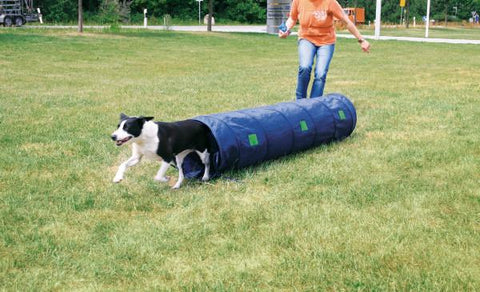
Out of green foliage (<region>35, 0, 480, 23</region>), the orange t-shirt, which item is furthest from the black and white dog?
green foliage (<region>35, 0, 480, 23</region>)

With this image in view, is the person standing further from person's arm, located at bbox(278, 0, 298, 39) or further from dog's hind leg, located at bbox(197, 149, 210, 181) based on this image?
dog's hind leg, located at bbox(197, 149, 210, 181)

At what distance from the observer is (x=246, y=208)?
193 inches

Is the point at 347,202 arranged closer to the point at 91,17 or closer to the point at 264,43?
the point at 264,43

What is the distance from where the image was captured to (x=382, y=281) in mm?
3477

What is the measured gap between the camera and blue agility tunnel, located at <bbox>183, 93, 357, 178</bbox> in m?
5.91

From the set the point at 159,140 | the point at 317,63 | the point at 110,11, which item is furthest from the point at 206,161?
the point at 110,11

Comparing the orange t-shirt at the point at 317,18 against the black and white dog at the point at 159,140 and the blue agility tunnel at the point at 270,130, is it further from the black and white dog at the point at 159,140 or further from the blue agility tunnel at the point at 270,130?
the black and white dog at the point at 159,140

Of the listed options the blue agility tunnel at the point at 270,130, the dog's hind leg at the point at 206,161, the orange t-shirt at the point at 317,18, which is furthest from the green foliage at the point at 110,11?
the dog's hind leg at the point at 206,161

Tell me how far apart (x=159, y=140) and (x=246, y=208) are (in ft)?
3.42

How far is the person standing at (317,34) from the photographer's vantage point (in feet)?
27.5

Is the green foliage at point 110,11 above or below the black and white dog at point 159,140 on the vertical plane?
above

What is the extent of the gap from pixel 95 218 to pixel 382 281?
2348 millimetres

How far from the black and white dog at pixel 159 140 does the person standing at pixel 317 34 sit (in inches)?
130

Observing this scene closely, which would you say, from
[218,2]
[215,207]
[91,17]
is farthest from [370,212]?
[218,2]
